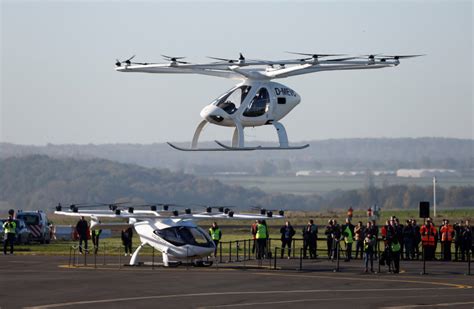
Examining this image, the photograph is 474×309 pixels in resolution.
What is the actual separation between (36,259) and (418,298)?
18.5 meters

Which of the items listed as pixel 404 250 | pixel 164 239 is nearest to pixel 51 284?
pixel 164 239

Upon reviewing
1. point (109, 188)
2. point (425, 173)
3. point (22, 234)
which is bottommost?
point (22, 234)

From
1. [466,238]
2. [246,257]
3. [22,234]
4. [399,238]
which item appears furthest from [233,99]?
[22,234]

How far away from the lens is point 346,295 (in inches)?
1141

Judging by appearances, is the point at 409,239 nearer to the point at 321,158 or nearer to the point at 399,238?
the point at 399,238

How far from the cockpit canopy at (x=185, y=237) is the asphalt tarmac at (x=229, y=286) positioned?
34.2 inches

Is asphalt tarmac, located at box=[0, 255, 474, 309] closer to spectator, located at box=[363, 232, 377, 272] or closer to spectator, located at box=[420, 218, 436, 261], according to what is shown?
spectator, located at box=[363, 232, 377, 272]

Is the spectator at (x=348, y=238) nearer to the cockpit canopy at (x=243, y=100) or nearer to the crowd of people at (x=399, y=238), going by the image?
the crowd of people at (x=399, y=238)

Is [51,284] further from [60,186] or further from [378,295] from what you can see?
[60,186]

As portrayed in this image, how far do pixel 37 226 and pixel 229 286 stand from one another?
81.8 feet

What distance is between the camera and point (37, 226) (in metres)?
54.4

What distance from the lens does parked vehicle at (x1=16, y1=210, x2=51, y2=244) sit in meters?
54.1

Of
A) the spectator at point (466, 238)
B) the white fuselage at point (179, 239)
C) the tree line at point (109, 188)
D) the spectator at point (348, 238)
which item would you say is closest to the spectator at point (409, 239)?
the spectator at point (466, 238)

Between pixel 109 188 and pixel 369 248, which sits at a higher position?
pixel 109 188
